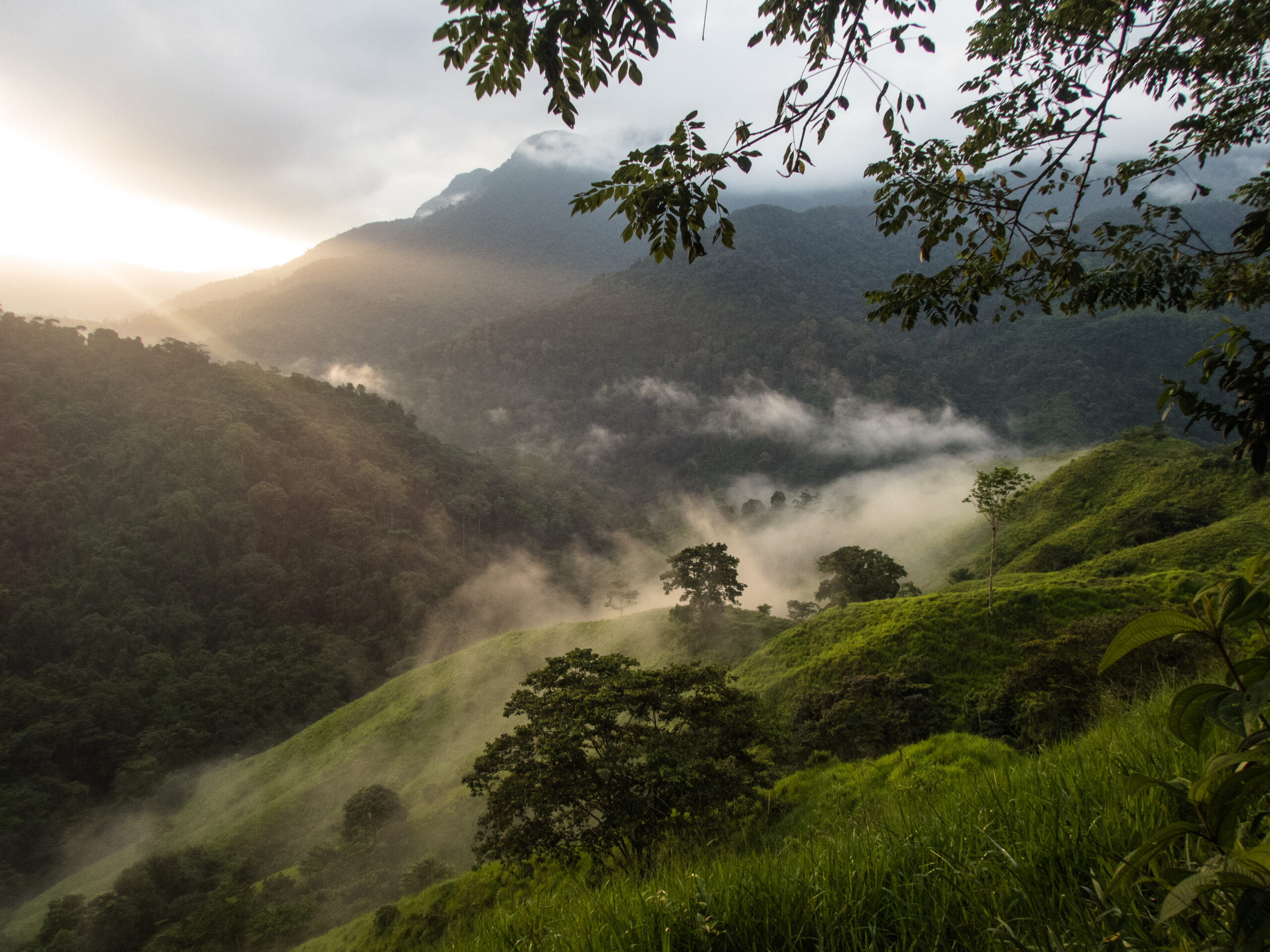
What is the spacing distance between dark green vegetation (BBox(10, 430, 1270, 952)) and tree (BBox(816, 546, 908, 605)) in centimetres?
487

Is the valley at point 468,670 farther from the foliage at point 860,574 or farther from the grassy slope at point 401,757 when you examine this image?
the foliage at point 860,574

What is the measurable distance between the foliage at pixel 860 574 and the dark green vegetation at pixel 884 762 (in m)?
4.85

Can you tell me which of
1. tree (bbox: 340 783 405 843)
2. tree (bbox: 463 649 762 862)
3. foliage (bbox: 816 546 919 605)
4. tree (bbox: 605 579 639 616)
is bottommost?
tree (bbox: 605 579 639 616)

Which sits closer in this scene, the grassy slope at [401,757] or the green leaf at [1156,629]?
the green leaf at [1156,629]

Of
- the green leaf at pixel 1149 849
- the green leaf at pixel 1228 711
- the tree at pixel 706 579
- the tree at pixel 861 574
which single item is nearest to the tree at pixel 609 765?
the green leaf at pixel 1149 849

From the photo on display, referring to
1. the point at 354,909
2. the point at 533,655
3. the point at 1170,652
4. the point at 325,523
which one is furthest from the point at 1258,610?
the point at 325,523

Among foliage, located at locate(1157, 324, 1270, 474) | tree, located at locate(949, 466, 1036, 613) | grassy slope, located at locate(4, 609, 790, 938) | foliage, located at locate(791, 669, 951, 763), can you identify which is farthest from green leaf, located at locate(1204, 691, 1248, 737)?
grassy slope, located at locate(4, 609, 790, 938)

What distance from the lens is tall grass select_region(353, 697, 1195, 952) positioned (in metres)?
1.81

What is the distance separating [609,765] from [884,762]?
25.3 feet

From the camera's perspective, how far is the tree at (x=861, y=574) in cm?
4084

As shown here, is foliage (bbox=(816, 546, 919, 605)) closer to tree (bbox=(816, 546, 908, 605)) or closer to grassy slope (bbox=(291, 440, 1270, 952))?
tree (bbox=(816, 546, 908, 605))

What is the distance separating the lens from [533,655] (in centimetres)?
4766

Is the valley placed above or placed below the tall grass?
below

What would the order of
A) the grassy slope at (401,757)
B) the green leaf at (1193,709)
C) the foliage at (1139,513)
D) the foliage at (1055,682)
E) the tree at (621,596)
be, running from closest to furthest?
the green leaf at (1193,709), the foliage at (1055,682), the foliage at (1139,513), the grassy slope at (401,757), the tree at (621,596)
